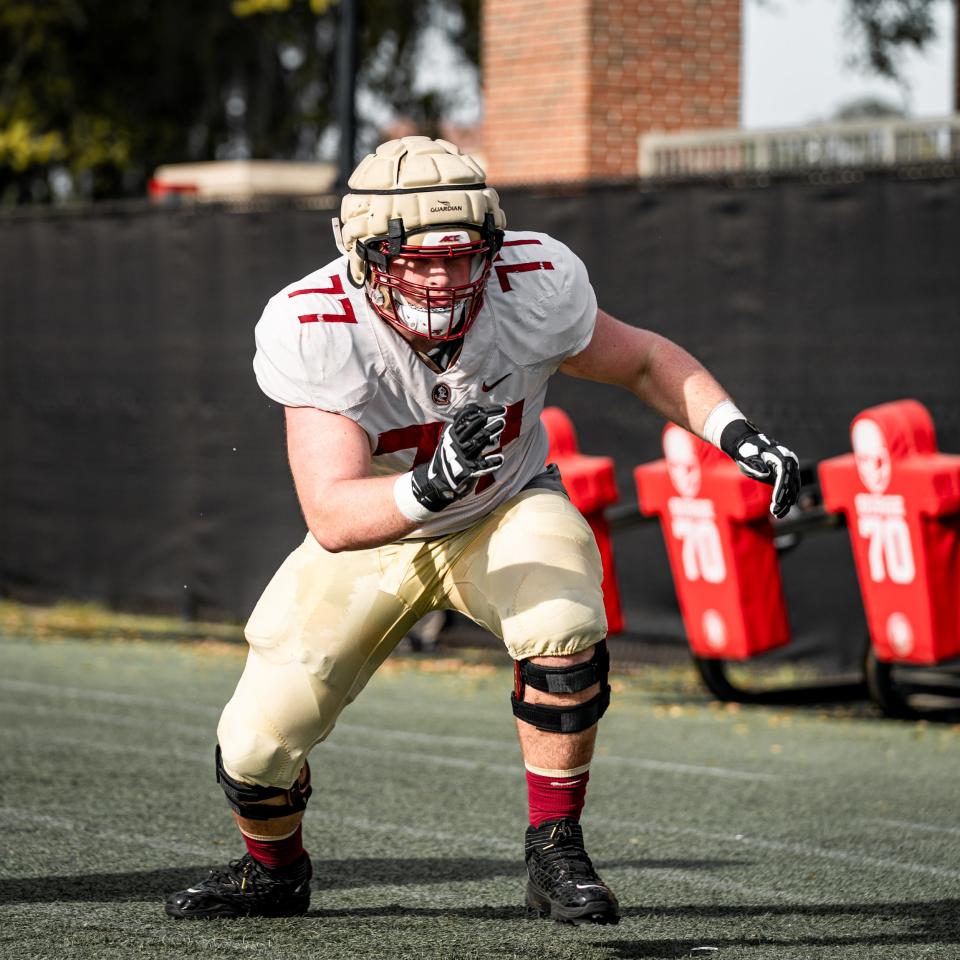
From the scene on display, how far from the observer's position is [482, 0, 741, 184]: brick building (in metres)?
13.7

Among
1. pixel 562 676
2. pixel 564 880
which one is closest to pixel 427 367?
pixel 562 676

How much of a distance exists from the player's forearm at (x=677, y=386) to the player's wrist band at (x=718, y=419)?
0.04 feet

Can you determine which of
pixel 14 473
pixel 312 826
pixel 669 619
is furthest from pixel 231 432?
pixel 312 826

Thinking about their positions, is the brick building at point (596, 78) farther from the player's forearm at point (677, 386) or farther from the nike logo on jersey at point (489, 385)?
the nike logo on jersey at point (489, 385)

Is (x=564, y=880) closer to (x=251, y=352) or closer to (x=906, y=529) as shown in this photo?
(x=906, y=529)

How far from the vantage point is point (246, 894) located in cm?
427

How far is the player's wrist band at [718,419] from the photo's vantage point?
13.8 feet

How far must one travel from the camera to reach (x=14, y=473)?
11.0 meters

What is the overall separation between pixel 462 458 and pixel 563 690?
2.24ft

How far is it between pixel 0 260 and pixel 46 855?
6.81 meters

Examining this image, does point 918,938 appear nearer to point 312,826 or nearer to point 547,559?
point 547,559

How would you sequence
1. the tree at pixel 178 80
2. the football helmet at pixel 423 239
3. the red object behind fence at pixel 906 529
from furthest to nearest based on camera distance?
the tree at pixel 178 80 → the red object behind fence at pixel 906 529 → the football helmet at pixel 423 239

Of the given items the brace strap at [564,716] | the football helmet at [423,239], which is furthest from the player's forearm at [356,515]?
the brace strap at [564,716]

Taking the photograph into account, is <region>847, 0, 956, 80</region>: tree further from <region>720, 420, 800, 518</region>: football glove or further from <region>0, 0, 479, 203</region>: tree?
<region>720, 420, 800, 518</region>: football glove
